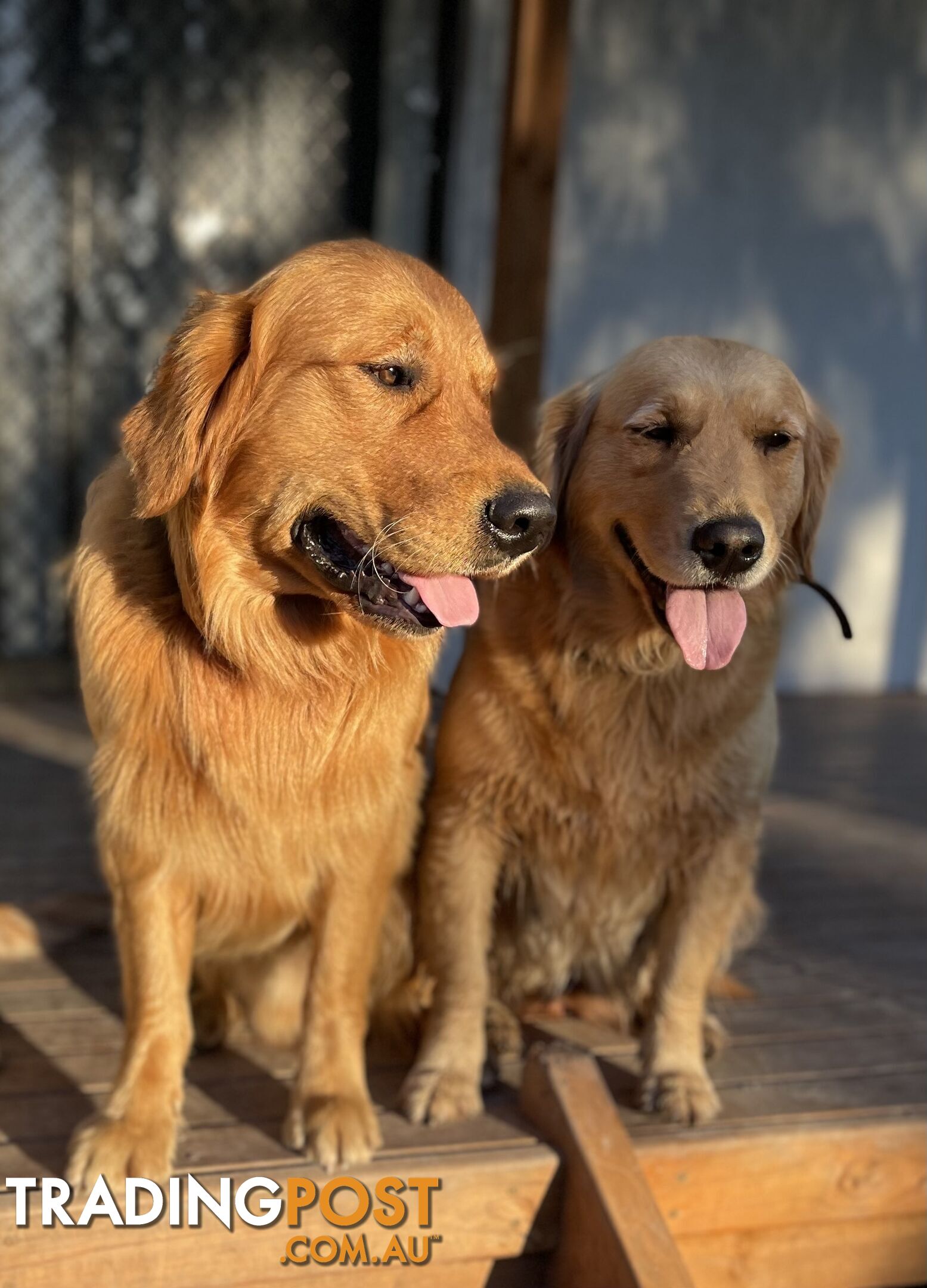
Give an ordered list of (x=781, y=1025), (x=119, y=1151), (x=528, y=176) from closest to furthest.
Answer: (x=119, y=1151), (x=781, y=1025), (x=528, y=176)

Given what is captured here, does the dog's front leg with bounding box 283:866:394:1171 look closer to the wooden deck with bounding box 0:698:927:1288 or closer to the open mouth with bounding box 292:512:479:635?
the wooden deck with bounding box 0:698:927:1288

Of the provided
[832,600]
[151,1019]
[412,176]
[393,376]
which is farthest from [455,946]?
[412,176]

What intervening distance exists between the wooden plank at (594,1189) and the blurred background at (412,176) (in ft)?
11.6

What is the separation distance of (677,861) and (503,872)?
1.10 ft

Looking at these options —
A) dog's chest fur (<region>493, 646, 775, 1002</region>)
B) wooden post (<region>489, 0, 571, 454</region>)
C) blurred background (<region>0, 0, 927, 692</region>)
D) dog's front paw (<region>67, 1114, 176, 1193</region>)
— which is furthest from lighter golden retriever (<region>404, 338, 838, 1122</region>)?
blurred background (<region>0, 0, 927, 692</region>)

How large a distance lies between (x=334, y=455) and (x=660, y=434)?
2.05 ft

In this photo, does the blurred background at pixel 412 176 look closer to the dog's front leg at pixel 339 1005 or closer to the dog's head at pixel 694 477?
the dog's head at pixel 694 477

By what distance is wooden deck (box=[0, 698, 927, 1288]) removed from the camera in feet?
6.20

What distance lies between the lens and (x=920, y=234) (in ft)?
19.3

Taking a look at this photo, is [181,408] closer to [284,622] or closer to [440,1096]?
[284,622]

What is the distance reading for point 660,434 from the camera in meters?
2.13

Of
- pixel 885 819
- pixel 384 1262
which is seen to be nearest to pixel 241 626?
pixel 384 1262

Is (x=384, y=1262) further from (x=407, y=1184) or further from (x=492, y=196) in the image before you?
(x=492, y=196)

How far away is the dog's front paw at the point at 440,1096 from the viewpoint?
2.12 m
